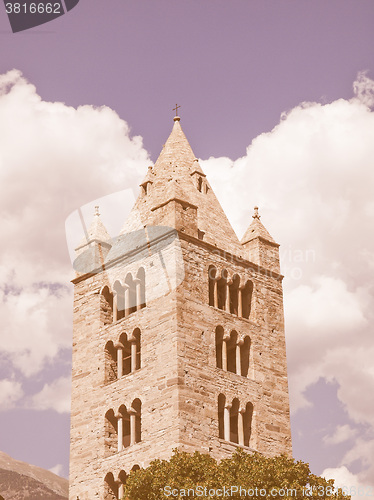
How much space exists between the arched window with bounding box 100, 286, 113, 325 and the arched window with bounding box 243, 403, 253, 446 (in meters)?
8.10

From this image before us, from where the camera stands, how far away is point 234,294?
50.9m

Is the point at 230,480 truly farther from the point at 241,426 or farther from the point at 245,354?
the point at 245,354

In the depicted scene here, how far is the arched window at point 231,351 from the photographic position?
48.9m

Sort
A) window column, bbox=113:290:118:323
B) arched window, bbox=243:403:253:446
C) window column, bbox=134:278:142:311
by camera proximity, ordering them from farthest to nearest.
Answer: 1. window column, bbox=113:290:118:323
2. window column, bbox=134:278:142:311
3. arched window, bbox=243:403:253:446

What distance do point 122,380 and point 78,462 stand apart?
4.37 m

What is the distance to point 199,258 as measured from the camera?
48938 mm

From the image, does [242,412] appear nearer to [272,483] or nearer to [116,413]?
[116,413]

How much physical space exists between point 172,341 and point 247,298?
6.93 metres

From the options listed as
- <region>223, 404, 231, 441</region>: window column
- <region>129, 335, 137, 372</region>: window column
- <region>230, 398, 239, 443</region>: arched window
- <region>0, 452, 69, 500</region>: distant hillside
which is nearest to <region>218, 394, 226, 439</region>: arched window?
<region>223, 404, 231, 441</region>: window column

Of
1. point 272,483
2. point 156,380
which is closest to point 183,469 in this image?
point 272,483

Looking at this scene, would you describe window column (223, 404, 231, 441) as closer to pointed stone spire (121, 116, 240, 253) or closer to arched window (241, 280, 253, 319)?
arched window (241, 280, 253, 319)

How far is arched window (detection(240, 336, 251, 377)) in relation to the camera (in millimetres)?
48938

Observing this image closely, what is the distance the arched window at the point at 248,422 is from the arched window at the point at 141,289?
275 inches

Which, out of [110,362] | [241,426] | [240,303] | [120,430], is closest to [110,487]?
[120,430]
